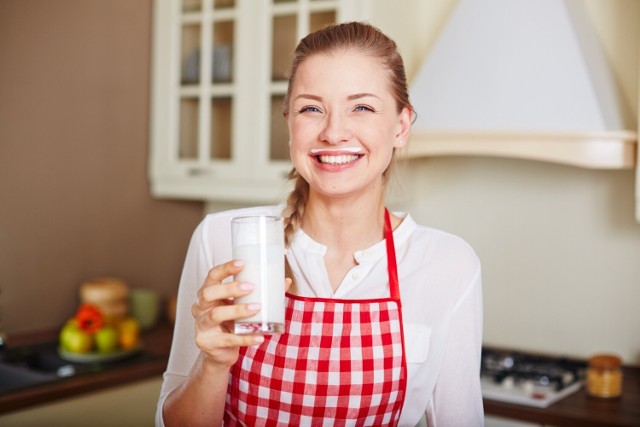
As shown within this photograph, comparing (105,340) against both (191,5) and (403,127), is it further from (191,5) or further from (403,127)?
(403,127)

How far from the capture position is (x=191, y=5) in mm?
3174

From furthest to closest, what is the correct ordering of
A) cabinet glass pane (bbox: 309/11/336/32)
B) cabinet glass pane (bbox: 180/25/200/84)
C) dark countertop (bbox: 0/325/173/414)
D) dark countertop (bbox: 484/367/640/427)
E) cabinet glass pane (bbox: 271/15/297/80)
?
cabinet glass pane (bbox: 180/25/200/84) → cabinet glass pane (bbox: 271/15/297/80) → cabinet glass pane (bbox: 309/11/336/32) → dark countertop (bbox: 0/325/173/414) → dark countertop (bbox: 484/367/640/427)

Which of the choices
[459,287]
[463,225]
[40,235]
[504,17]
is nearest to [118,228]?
[40,235]

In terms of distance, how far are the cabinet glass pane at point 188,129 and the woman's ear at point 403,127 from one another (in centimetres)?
168

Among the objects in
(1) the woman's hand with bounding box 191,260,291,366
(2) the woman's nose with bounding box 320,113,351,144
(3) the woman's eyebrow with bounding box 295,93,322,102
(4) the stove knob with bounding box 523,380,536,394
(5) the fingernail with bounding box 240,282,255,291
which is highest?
(3) the woman's eyebrow with bounding box 295,93,322,102

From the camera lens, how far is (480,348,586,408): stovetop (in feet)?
7.64

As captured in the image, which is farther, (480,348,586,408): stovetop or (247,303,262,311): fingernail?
(480,348,586,408): stovetop

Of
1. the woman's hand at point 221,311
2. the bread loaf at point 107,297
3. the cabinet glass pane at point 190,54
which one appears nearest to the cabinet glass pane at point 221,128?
the cabinet glass pane at point 190,54

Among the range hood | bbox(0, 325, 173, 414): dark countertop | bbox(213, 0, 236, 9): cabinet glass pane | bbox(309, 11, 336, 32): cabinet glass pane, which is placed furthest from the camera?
bbox(213, 0, 236, 9): cabinet glass pane

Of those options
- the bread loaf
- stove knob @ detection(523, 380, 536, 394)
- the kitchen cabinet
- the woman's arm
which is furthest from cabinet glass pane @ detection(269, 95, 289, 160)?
the woman's arm

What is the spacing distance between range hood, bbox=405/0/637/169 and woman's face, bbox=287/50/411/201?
105 centimetres

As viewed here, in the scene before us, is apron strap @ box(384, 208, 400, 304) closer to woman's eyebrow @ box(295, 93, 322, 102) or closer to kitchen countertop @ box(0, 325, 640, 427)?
woman's eyebrow @ box(295, 93, 322, 102)

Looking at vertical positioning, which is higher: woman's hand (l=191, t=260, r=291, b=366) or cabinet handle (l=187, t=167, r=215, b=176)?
cabinet handle (l=187, t=167, r=215, b=176)

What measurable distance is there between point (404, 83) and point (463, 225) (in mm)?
1424
